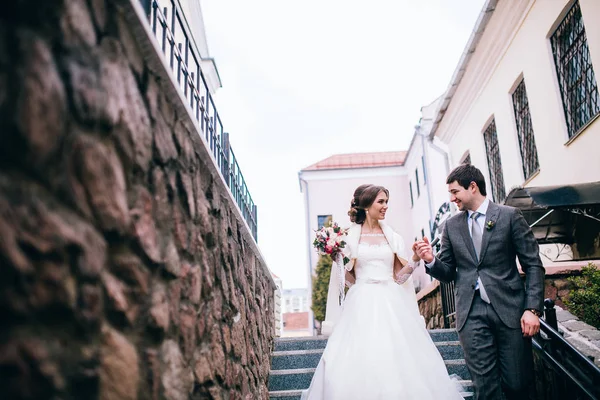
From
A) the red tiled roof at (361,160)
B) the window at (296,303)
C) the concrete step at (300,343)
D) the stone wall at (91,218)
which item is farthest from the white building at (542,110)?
the window at (296,303)

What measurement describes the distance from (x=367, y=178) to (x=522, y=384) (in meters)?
26.5

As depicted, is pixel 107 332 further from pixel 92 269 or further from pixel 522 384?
pixel 522 384

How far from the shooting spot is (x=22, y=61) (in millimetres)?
1322

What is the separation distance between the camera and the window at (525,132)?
32.5ft

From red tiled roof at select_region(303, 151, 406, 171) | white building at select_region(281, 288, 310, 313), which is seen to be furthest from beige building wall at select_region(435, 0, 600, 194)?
white building at select_region(281, 288, 310, 313)

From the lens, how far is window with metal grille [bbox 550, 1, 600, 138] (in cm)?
748

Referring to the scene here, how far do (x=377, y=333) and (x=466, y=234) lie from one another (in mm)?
1085

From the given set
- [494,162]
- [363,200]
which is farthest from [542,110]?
[363,200]

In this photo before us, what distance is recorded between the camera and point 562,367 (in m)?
3.98

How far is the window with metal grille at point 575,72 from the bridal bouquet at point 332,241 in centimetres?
449

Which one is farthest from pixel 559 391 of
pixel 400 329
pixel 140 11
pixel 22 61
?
pixel 22 61

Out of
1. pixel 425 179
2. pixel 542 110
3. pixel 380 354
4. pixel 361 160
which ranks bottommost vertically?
pixel 380 354

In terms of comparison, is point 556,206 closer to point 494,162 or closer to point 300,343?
point 300,343

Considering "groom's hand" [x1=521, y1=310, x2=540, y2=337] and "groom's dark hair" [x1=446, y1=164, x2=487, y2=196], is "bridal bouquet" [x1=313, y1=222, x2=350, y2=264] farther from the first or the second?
"groom's hand" [x1=521, y1=310, x2=540, y2=337]
